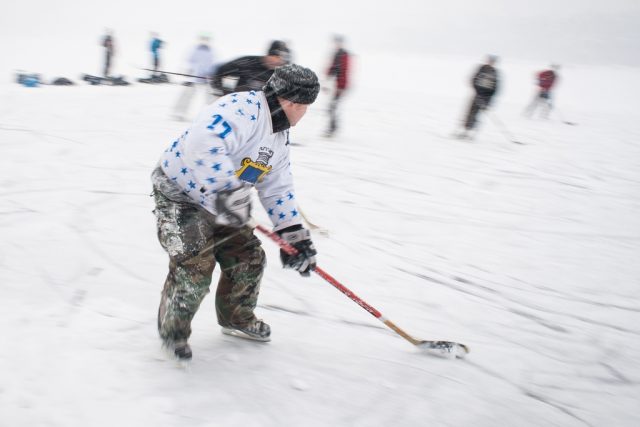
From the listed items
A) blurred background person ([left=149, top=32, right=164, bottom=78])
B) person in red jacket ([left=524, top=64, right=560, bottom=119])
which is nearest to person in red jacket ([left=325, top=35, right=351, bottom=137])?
person in red jacket ([left=524, top=64, right=560, bottom=119])

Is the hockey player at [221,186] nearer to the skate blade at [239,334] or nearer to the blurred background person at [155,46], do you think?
the skate blade at [239,334]

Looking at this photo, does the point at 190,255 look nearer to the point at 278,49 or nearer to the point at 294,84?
the point at 294,84

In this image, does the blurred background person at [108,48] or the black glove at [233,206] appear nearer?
the black glove at [233,206]

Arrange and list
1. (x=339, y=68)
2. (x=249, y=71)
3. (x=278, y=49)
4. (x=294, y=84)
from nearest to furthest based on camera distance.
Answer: (x=294, y=84), (x=249, y=71), (x=278, y=49), (x=339, y=68)

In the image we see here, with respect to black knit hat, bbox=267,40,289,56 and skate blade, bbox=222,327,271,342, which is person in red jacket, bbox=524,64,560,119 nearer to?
black knit hat, bbox=267,40,289,56

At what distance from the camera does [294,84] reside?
2230 millimetres

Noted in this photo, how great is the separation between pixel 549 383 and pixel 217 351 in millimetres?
1948

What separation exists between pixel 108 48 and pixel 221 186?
50.3ft

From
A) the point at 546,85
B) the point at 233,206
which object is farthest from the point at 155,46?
the point at 233,206

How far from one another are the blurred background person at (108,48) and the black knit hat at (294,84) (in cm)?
1487

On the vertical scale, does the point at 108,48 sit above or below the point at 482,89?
below

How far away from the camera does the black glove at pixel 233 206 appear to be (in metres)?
2.05

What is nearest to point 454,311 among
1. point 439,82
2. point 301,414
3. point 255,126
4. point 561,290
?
point 561,290

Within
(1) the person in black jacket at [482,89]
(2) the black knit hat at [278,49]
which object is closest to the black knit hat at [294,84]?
(2) the black knit hat at [278,49]
